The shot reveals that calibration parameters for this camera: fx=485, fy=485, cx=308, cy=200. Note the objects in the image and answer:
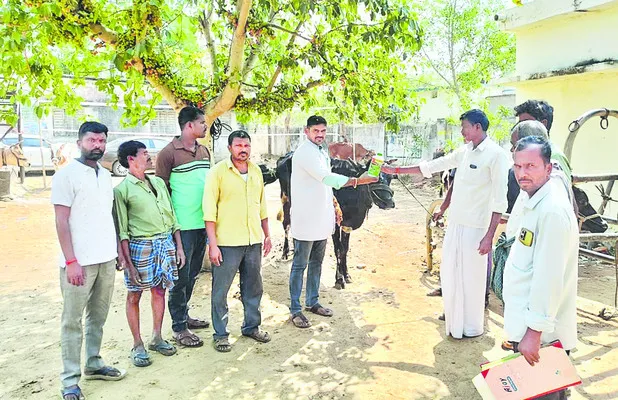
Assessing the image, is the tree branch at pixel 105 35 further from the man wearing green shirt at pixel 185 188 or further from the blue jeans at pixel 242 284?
the blue jeans at pixel 242 284

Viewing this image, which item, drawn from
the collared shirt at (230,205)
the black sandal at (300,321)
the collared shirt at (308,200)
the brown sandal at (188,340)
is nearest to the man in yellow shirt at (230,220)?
the collared shirt at (230,205)

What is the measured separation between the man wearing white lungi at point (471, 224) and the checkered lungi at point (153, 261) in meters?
2.34

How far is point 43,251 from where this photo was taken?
738 centimetres

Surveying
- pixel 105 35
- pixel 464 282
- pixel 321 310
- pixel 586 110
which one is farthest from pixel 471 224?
pixel 586 110

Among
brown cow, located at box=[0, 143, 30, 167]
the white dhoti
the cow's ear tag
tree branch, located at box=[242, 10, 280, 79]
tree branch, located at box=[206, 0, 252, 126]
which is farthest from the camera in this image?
brown cow, located at box=[0, 143, 30, 167]

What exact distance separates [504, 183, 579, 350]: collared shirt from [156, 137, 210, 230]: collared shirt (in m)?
2.54

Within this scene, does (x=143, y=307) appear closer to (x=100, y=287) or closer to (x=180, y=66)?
(x=100, y=287)

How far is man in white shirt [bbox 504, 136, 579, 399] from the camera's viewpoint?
2.23 m

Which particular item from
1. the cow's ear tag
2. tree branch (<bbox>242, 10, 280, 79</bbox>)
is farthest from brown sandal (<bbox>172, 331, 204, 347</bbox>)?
tree branch (<bbox>242, 10, 280, 79</bbox>)

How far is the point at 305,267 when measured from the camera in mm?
4668

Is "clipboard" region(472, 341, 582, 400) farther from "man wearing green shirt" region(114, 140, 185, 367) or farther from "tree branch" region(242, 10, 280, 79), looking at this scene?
"tree branch" region(242, 10, 280, 79)

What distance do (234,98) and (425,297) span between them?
10.2 feet

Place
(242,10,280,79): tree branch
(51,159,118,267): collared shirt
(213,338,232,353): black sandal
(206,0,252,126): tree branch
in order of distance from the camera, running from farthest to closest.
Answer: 1. (242,10,280,79): tree branch
2. (206,0,252,126): tree branch
3. (213,338,232,353): black sandal
4. (51,159,118,267): collared shirt

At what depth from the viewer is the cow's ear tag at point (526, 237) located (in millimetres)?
2332
